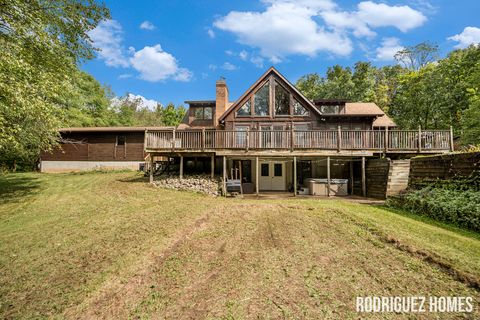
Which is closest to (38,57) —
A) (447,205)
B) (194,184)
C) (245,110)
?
(194,184)

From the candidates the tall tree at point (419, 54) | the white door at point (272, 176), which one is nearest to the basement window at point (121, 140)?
the white door at point (272, 176)

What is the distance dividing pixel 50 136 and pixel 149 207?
714cm

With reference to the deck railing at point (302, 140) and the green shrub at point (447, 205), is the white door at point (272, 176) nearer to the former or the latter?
the deck railing at point (302, 140)

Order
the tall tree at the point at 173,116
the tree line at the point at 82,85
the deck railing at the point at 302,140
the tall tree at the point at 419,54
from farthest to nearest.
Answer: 1. the tall tree at the point at 173,116
2. the tall tree at the point at 419,54
3. the deck railing at the point at 302,140
4. the tree line at the point at 82,85

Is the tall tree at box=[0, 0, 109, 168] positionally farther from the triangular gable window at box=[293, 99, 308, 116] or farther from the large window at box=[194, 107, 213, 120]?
the triangular gable window at box=[293, 99, 308, 116]

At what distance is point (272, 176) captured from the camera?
55.3 feet

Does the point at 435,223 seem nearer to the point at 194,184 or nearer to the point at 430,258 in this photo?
the point at 430,258

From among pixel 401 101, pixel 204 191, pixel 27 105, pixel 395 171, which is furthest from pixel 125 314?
pixel 401 101

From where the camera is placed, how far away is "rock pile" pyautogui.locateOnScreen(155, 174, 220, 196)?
13398mm

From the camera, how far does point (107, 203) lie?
10.2 metres

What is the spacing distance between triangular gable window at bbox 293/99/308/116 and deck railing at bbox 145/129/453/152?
3.15m

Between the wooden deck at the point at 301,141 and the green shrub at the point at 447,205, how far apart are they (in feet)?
15.9

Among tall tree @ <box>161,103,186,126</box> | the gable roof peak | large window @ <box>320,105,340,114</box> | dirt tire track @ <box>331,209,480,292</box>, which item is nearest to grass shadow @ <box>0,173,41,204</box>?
the gable roof peak

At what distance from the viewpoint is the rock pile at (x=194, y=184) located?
13.4 metres
